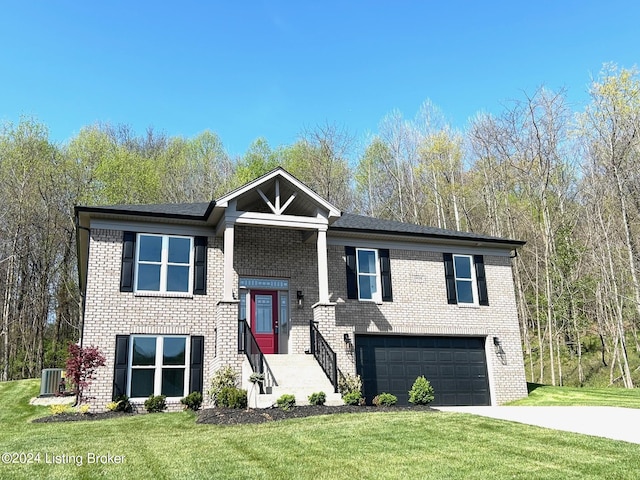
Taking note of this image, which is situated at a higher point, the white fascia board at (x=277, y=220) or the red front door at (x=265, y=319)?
the white fascia board at (x=277, y=220)

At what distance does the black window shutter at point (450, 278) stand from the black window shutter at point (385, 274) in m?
2.02

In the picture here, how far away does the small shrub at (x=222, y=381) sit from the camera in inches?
470

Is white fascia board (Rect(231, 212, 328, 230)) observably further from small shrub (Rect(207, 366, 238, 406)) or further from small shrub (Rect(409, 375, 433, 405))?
small shrub (Rect(409, 375, 433, 405))

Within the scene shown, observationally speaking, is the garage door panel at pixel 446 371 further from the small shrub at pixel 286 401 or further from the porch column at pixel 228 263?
the porch column at pixel 228 263

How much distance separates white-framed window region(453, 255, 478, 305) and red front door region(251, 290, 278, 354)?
6.08 m

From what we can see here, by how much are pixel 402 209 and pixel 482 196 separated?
4.66 metres

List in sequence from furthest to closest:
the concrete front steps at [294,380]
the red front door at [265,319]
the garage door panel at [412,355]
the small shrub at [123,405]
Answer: the garage door panel at [412,355] → the red front door at [265,319] → the small shrub at [123,405] → the concrete front steps at [294,380]

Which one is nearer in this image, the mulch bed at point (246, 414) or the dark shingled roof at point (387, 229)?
the mulch bed at point (246, 414)

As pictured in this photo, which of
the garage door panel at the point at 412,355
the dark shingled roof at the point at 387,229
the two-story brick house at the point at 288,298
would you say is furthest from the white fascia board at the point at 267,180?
the garage door panel at the point at 412,355

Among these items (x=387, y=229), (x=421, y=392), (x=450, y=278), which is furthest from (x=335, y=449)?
(x=450, y=278)

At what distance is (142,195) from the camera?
28.7 meters

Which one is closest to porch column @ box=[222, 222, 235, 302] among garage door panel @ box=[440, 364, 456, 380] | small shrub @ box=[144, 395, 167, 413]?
small shrub @ box=[144, 395, 167, 413]

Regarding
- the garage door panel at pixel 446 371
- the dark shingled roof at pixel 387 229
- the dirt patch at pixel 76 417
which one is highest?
the dark shingled roof at pixel 387 229

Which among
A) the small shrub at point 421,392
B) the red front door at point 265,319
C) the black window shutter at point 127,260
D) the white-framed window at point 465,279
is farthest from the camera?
the white-framed window at point 465,279
